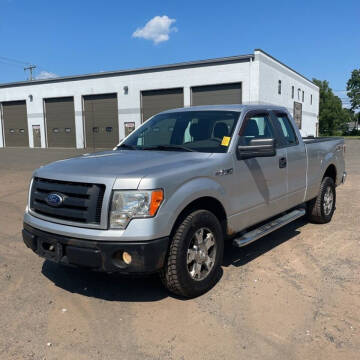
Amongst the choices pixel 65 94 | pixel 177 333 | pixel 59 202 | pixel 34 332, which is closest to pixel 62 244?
pixel 59 202

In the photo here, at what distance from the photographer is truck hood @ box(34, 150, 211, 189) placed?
3.23m

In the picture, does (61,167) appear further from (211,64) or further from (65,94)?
(65,94)

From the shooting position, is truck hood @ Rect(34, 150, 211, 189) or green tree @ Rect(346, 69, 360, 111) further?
green tree @ Rect(346, 69, 360, 111)

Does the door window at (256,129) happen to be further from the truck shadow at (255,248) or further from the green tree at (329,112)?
the green tree at (329,112)

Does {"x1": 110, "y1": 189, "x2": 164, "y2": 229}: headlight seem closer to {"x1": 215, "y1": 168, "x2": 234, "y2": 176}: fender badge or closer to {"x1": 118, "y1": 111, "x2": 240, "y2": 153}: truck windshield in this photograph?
{"x1": 215, "y1": 168, "x2": 234, "y2": 176}: fender badge

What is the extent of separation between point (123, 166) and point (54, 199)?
69 centimetres

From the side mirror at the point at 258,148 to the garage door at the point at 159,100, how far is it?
77.0 ft

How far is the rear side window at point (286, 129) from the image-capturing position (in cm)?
524

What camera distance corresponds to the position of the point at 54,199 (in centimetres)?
343

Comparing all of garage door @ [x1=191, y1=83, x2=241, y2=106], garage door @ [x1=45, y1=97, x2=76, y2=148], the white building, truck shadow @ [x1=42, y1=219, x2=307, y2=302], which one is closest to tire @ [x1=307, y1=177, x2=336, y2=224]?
truck shadow @ [x1=42, y1=219, x2=307, y2=302]

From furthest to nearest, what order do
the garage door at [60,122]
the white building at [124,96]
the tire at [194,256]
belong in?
the garage door at [60,122], the white building at [124,96], the tire at [194,256]

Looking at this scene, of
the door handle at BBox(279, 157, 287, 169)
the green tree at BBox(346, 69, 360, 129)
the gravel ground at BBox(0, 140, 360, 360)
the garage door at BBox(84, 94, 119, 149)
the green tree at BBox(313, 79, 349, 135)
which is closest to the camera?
the gravel ground at BBox(0, 140, 360, 360)

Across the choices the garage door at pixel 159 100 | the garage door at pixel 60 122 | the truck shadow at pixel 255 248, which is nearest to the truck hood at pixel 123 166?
the truck shadow at pixel 255 248

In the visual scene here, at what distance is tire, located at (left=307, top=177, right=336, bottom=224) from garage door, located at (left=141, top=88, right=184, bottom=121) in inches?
841
